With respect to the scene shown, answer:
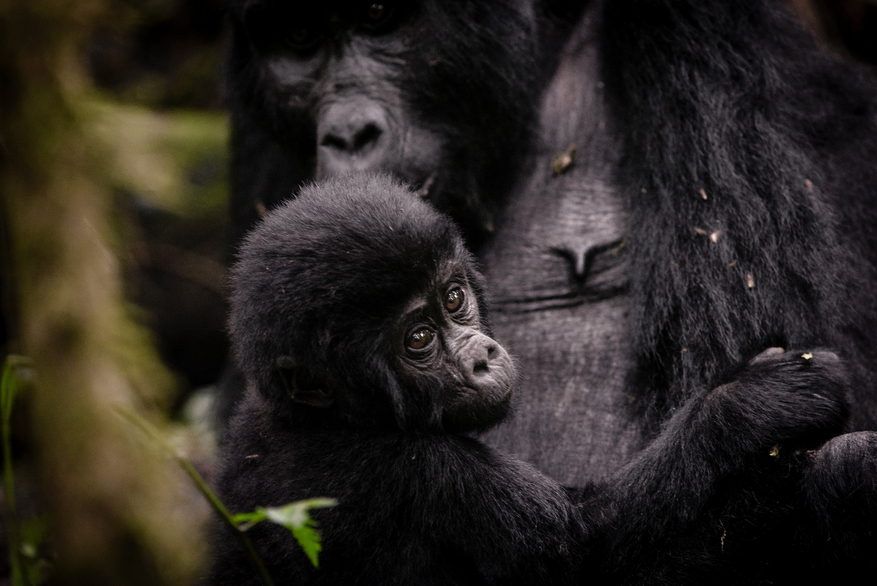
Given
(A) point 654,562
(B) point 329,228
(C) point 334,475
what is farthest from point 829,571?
(B) point 329,228

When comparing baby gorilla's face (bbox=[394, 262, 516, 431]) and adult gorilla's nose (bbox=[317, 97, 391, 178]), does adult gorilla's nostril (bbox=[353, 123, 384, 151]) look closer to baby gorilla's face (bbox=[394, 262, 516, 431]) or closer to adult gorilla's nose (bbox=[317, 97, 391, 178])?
adult gorilla's nose (bbox=[317, 97, 391, 178])

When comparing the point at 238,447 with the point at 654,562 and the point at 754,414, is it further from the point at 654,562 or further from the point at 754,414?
the point at 754,414

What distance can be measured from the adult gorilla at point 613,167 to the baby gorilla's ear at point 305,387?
0.71 metres

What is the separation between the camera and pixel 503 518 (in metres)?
2.12

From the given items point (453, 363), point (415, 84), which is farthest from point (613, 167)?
point (453, 363)

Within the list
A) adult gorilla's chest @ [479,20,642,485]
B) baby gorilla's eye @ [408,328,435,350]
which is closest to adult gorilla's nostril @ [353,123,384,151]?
adult gorilla's chest @ [479,20,642,485]

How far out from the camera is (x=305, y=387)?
2.22 m

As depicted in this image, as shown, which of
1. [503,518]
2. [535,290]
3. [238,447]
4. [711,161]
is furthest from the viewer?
[535,290]

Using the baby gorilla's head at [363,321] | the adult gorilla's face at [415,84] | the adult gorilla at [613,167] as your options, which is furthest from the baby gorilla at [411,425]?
the adult gorilla's face at [415,84]

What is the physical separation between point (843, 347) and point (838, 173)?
653mm

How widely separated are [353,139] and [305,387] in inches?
33.3

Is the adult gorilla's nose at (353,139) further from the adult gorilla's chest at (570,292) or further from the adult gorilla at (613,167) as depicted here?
the adult gorilla's chest at (570,292)

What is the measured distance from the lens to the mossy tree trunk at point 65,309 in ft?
7.45

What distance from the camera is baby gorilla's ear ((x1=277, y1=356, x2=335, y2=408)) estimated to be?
7.18 ft
